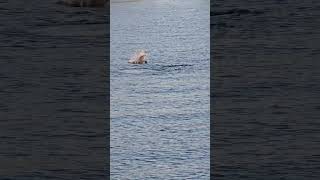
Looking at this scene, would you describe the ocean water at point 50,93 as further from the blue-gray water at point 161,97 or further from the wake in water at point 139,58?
the wake in water at point 139,58

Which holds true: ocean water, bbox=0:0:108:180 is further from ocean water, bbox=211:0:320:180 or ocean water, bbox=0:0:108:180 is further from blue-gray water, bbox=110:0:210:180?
ocean water, bbox=211:0:320:180

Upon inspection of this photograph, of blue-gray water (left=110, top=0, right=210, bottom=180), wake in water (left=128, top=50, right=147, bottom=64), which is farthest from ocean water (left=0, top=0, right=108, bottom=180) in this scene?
wake in water (left=128, top=50, right=147, bottom=64)

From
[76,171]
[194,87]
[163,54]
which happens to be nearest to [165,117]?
[194,87]

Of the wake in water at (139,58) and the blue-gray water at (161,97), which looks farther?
the wake in water at (139,58)

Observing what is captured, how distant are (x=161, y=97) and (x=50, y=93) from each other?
0.36 metres

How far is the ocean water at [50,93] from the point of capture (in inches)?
72.3

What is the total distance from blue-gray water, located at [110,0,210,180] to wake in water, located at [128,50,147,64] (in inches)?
0.8

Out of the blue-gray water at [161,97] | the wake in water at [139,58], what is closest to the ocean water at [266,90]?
the blue-gray water at [161,97]

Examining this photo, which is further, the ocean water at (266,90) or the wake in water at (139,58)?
the wake in water at (139,58)

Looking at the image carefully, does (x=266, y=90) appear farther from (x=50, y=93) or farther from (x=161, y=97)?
(x=50, y=93)

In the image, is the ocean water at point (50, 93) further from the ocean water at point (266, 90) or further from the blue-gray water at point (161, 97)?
the ocean water at point (266, 90)

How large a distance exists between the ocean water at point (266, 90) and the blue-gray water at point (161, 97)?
2.5 inches

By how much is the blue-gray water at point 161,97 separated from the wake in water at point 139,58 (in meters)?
0.02

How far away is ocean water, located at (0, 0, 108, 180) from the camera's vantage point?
1836 millimetres
